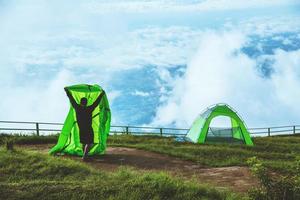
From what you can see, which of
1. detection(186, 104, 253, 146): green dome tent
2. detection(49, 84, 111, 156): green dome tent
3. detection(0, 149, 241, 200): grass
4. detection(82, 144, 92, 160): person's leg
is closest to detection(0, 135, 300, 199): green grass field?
detection(0, 149, 241, 200): grass

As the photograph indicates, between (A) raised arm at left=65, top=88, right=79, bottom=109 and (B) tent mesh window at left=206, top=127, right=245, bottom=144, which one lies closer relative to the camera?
(A) raised arm at left=65, top=88, right=79, bottom=109

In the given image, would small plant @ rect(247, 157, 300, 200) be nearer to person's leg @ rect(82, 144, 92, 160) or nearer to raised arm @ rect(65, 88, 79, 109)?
person's leg @ rect(82, 144, 92, 160)

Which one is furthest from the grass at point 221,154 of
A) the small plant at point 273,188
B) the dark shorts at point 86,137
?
the small plant at point 273,188

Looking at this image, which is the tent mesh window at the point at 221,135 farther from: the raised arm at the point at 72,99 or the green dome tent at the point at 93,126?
the raised arm at the point at 72,99

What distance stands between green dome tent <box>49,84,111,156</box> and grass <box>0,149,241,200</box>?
13.5 ft

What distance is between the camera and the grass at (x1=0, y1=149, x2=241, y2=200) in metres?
9.93

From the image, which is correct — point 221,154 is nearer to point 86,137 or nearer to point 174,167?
point 174,167

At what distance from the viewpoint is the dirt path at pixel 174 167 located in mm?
12508

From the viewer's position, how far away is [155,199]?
9.92 meters

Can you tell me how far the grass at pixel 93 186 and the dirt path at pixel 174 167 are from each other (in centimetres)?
162

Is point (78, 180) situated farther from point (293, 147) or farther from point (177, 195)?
point (293, 147)

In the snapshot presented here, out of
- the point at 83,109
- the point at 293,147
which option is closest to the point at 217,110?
the point at 293,147

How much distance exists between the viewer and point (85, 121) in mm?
16047

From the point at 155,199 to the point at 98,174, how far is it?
109 inches
